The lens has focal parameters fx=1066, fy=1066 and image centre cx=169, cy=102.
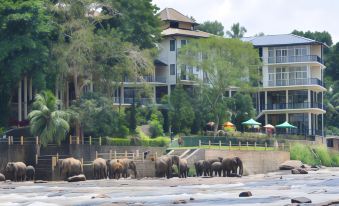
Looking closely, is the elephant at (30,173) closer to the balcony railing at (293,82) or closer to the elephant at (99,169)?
the elephant at (99,169)

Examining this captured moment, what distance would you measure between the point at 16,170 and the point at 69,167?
11.4 feet

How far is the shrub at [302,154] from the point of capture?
314 feet

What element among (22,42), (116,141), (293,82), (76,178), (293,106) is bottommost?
(76,178)

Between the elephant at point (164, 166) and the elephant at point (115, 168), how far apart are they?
9.91 ft

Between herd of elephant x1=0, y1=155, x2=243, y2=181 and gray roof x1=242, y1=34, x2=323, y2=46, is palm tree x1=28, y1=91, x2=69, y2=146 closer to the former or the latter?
herd of elephant x1=0, y1=155, x2=243, y2=181

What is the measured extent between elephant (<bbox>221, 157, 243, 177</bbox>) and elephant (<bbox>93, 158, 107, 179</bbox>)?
417 inches

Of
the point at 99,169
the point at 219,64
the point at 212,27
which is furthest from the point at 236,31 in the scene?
the point at 99,169

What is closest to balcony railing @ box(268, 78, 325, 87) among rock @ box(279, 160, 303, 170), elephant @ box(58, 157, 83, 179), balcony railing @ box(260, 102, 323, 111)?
balcony railing @ box(260, 102, 323, 111)

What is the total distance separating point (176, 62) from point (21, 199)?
57.1 metres

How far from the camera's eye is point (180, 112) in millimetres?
95125

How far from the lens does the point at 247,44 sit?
331 feet

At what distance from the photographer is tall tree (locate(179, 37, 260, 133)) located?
321ft

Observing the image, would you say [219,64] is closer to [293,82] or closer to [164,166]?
[293,82]

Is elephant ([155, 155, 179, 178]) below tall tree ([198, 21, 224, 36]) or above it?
below
